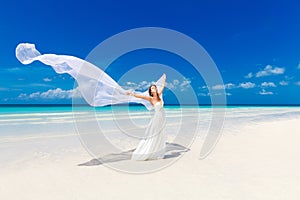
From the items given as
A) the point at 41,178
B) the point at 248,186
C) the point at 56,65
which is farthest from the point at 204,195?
the point at 56,65

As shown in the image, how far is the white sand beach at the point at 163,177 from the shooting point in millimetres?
4137

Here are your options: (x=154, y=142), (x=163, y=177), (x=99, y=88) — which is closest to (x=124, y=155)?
(x=154, y=142)

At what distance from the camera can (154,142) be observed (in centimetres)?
659

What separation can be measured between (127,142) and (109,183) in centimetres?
464

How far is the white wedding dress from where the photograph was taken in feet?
21.5

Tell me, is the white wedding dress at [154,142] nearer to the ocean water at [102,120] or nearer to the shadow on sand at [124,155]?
the shadow on sand at [124,155]

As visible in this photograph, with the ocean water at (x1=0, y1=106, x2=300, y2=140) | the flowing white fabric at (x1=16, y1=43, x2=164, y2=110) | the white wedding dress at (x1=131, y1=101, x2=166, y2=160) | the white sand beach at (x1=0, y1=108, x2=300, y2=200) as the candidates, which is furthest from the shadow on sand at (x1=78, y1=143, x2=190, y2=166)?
the ocean water at (x1=0, y1=106, x2=300, y2=140)

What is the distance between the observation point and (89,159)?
662cm

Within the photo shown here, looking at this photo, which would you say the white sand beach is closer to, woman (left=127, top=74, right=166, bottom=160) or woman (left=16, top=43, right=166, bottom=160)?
woman (left=127, top=74, right=166, bottom=160)

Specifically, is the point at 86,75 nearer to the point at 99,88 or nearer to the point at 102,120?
the point at 99,88

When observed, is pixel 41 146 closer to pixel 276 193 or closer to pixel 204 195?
pixel 204 195

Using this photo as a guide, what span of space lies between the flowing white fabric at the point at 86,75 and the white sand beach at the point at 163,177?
1814 mm

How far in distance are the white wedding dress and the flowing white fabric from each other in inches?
50.3

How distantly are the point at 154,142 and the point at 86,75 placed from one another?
8.63 ft
